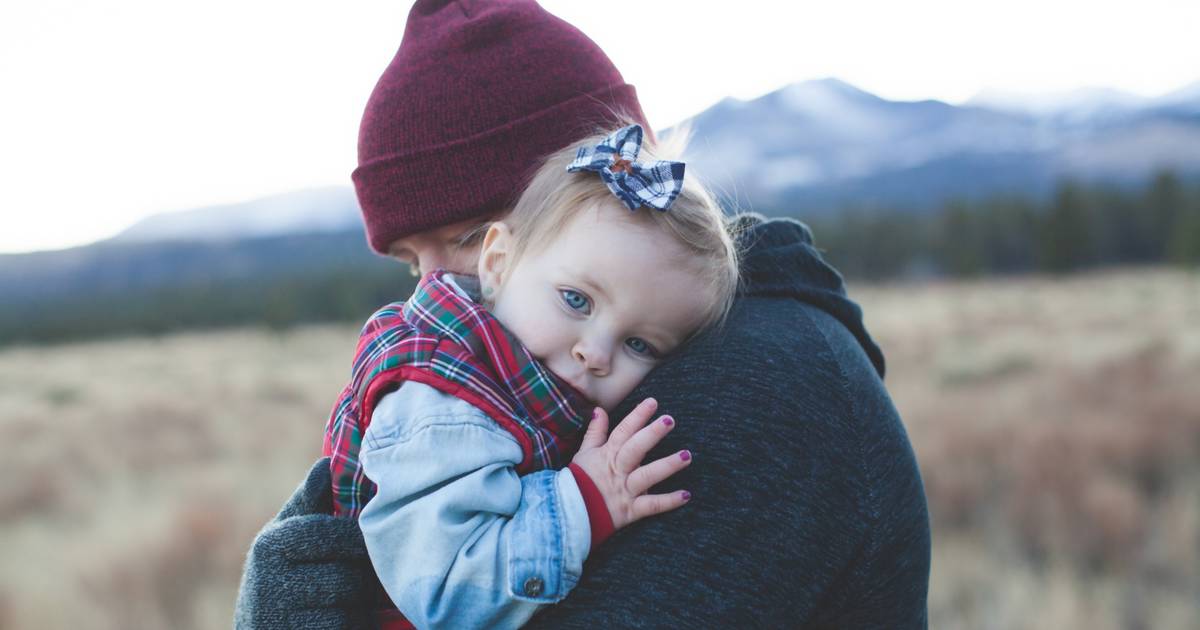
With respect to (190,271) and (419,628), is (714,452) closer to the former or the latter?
(419,628)

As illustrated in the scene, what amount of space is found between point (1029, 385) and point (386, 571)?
8.45 metres

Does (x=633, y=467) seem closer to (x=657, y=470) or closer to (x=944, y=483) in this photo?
(x=657, y=470)

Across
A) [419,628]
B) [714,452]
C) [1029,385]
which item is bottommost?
[1029,385]

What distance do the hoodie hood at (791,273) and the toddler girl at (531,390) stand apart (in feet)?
0.20

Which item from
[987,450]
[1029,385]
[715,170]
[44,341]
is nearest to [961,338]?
[1029,385]

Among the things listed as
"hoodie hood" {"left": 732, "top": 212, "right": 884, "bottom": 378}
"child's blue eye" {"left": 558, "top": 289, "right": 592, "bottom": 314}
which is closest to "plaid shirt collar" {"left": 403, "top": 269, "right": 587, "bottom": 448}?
"child's blue eye" {"left": 558, "top": 289, "right": 592, "bottom": 314}

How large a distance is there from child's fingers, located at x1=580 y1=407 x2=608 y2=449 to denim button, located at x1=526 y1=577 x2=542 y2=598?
0.24 m

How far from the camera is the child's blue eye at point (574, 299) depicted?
155 centimetres

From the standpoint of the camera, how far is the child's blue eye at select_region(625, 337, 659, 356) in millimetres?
1612

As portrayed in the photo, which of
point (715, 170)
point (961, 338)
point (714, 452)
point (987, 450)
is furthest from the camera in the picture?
point (961, 338)

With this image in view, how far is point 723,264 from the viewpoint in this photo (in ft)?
5.32

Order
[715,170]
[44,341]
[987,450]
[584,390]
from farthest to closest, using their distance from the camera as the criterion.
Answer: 1. [44,341]
2. [987,450]
3. [715,170]
4. [584,390]

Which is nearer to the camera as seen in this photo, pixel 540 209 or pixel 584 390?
pixel 584 390

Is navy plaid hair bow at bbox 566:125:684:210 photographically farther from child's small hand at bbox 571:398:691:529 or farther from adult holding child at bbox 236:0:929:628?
child's small hand at bbox 571:398:691:529
